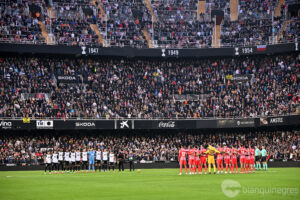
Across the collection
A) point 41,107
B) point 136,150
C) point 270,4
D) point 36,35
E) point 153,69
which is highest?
point 270,4

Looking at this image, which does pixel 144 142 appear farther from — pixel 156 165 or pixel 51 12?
pixel 51 12

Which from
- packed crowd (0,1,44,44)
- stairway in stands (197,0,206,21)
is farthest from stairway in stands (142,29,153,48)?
packed crowd (0,1,44,44)

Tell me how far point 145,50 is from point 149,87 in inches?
186

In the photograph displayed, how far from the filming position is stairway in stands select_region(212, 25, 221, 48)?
63.7 metres

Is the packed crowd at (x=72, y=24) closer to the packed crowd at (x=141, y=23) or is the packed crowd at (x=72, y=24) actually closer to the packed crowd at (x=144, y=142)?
the packed crowd at (x=141, y=23)

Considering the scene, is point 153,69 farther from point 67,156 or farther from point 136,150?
point 67,156

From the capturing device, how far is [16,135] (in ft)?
178

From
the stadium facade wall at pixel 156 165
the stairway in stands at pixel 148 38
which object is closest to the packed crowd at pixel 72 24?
the stairway in stands at pixel 148 38

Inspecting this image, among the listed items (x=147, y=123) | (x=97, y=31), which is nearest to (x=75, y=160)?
(x=147, y=123)

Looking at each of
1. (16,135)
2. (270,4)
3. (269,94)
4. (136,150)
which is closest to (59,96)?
(16,135)

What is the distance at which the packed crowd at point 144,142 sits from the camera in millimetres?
51469

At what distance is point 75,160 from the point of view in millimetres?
45094

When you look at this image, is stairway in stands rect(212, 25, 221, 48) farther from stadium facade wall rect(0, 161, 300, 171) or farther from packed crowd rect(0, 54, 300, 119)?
stadium facade wall rect(0, 161, 300, 171)

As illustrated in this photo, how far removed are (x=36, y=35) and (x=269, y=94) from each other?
2883 cm
